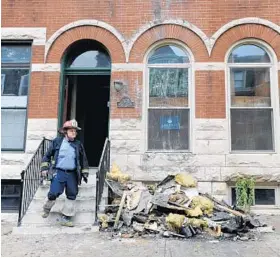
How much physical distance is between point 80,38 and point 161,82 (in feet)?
7.40

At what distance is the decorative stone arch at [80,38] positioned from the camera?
8.59m

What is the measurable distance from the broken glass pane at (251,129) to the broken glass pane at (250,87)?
19 cm

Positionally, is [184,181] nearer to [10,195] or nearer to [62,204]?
[62,204]

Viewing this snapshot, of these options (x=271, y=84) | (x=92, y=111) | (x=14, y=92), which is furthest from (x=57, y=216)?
(x=271, y=84)

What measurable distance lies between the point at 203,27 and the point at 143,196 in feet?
14.5


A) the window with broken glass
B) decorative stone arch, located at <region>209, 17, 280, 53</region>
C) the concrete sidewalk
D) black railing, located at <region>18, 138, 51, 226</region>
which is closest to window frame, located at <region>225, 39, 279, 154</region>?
decorative stone arch, located at <region>209, 17, 280, 53</region>

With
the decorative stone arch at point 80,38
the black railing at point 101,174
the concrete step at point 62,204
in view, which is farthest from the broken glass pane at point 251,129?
the concrete step at point 62,204

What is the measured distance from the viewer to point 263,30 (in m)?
8.46

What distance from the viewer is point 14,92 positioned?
28.7 ft

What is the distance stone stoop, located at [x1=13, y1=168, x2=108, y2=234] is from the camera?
6.17 meters

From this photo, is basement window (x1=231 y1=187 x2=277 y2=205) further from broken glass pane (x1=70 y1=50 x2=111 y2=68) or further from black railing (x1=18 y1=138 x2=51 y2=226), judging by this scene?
broken glass pane (x1=70 y1=50 x2=111 y2=68)

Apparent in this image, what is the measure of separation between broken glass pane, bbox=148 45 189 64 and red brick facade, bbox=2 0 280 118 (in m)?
0.24

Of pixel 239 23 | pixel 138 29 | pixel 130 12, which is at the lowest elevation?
pixel 138 29

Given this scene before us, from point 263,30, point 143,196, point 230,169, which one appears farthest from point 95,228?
point 263,30
